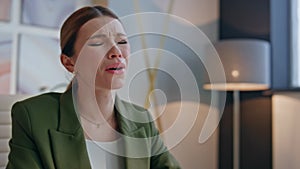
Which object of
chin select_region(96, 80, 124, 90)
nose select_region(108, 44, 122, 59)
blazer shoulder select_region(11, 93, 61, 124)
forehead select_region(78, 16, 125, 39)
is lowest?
blazer shoulder select_region(11, 93, 61, 124)

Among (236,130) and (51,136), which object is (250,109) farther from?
(51,136)

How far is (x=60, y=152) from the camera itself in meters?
0.97

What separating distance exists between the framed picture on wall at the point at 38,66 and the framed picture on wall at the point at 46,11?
0.08 metres

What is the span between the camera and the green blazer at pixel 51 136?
96cm

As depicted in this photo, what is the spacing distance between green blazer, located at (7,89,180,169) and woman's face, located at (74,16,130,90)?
0.39 feet

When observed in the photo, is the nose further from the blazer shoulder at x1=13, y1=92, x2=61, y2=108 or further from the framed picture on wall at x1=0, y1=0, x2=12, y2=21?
the framed picture on wall at x1=0, y1=0, x2=12, y2=21

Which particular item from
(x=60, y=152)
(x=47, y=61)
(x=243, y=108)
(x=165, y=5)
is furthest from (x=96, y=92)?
(x=243, y=108)

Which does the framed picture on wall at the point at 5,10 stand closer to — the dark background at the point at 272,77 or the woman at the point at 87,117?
the woman at the point at 87,117

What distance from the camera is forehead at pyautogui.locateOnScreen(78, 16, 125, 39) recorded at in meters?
0.99

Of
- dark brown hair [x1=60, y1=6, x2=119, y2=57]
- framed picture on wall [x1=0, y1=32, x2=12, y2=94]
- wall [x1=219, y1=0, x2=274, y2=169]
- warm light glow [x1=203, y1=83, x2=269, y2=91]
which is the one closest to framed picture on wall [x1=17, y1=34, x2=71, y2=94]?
framed picture on wall [x1=0, y1=32, x2=12, y2=94]

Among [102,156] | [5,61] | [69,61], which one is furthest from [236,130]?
[69,61]

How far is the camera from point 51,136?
99 cm

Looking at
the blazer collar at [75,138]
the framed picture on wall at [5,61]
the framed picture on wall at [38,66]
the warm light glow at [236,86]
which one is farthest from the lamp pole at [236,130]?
the blazer collar at [75,138]

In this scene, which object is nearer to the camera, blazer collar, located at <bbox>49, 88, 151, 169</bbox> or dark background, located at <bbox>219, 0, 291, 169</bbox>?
blazer collar, located at <bbox>49, 88, 151, 169</bbox>
